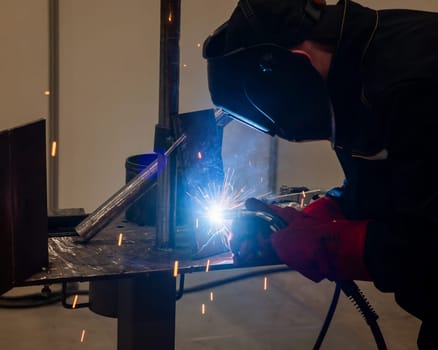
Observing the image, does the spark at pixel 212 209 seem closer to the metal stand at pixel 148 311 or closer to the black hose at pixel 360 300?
the metal stand at pixel 148 311

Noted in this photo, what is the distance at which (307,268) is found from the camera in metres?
1.46

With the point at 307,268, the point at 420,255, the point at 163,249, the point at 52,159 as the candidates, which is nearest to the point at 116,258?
the point at 163,249

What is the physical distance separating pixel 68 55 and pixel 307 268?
1.92m

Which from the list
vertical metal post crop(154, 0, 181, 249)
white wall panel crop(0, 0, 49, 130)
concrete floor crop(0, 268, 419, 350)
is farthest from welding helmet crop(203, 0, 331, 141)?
white wall panel crop(0, 0, 49, 130)

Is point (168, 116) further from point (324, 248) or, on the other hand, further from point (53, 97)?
point (53, 97)

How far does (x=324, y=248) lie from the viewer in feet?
4.66

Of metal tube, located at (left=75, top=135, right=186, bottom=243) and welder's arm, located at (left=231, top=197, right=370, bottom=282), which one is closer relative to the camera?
welder's arm, located at (left=231, top=197, right=370, bottom=282)

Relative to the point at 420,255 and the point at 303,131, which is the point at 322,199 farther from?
the point at 420,255

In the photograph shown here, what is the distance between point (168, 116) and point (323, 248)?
19.6 inches

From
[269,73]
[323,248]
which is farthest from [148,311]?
[269,73]

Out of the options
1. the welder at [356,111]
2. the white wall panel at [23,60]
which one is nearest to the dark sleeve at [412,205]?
the welder at [356,111]

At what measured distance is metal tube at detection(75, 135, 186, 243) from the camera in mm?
1628

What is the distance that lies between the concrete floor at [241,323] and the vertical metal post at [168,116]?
39.2 inches

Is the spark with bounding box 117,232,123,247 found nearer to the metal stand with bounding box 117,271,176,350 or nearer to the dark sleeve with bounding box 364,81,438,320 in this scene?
the metal stand with bounding box 117,271,176,350
